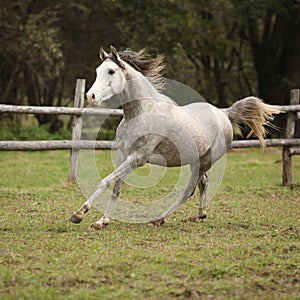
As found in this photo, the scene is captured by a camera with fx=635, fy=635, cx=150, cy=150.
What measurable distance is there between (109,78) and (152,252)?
1798 millimetres

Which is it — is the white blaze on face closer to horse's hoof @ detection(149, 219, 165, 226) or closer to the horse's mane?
the horse's mane

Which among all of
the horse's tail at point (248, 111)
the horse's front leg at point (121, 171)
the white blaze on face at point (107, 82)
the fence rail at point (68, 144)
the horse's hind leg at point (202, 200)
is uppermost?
the white blaze on face at point (107, 82)

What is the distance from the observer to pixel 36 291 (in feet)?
13.1

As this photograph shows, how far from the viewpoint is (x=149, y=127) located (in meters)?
6.31

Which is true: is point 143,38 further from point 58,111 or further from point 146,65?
point 146,65

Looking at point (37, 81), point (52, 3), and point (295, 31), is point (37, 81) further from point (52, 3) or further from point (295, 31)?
point (295, 31)

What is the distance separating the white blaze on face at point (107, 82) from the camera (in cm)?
593

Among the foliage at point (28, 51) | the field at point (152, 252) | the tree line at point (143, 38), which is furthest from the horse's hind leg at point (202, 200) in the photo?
the tree line at point (143, 38)

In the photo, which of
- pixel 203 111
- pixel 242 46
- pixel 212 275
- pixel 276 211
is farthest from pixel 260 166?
pixel 242 46

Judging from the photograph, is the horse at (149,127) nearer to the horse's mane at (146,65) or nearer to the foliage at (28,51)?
the horse's mane at (146,65)

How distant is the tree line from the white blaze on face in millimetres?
11302

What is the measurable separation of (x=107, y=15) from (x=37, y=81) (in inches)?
125

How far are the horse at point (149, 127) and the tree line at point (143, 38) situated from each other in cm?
1084

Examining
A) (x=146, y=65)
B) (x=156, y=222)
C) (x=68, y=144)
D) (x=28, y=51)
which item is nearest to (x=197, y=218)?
(x=156, y=222)
